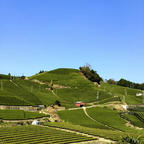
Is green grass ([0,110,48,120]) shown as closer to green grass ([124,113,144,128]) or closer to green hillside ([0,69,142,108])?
green hillside ([0,69,142,108])

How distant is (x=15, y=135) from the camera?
188 feet

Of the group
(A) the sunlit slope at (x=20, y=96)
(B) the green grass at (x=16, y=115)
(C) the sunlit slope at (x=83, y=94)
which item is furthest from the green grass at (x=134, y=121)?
(A) the sunlit slope at (x=20, y=96)

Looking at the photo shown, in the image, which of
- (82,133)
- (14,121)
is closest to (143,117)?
(82,133)

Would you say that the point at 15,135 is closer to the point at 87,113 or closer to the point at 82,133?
the point at 82,133

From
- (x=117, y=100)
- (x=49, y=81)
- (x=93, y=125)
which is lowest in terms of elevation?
(x=93, y=125)

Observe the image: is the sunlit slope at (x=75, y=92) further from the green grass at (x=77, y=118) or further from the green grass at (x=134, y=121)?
the green grass at (x=134, y=121)

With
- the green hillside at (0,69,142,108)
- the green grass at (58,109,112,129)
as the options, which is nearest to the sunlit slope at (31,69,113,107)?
the green hillside at (0,69,142,108)

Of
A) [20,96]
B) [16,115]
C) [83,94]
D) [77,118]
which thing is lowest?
[77,118]

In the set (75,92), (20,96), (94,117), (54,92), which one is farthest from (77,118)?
(75,92)

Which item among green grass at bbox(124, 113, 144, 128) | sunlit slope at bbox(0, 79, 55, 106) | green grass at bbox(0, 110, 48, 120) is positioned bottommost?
green grass at bbox(124, 113, 144, 128)

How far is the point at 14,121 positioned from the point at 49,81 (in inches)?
4177

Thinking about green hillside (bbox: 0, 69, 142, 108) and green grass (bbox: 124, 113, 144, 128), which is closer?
green grass (bbox: 124, 113, 144, 128)

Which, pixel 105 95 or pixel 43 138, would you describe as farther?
pixel 105 95

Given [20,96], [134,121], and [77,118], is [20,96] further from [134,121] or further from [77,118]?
[134,121]
